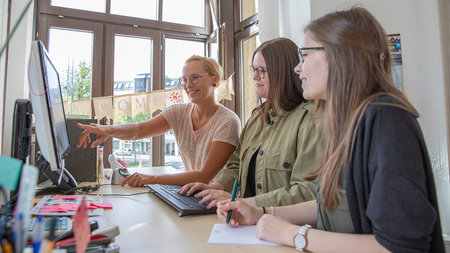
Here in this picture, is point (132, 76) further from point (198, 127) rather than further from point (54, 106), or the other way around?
point (54, 106)

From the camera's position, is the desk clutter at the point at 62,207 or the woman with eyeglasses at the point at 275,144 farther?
the woman with eyeglasses at the point at 275,144

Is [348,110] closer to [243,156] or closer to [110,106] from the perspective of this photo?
[243,156]

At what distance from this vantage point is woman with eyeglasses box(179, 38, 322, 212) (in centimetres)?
104

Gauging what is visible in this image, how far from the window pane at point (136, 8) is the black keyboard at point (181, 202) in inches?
123

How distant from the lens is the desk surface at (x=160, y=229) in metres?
0.69

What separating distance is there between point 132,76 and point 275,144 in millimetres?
2980

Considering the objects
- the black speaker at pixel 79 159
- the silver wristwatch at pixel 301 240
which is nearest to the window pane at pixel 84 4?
the black speaker at pixel 79 159

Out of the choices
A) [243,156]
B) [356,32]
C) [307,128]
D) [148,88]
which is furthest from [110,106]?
[356,32]

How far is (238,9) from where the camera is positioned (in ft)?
12.3

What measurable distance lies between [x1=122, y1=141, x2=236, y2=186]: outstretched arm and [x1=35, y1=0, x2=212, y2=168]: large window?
2.09 m

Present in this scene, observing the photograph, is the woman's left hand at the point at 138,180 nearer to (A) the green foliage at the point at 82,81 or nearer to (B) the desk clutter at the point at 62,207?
(B) the desk clutter at the point at 62,207

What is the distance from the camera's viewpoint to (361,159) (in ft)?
2.19

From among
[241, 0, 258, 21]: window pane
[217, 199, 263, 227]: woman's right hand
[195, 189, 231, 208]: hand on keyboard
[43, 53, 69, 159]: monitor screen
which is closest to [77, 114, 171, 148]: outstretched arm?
[43, 53, 69, 159]: monitor screen

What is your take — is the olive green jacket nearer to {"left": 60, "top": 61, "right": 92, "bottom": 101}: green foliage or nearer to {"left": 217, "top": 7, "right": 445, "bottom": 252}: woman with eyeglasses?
{"left": 217, "top": 7, "right": 445, "bottom": 252}: woman with eyeglasses
